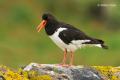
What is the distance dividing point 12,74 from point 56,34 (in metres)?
3.46

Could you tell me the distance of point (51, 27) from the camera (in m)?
16.6

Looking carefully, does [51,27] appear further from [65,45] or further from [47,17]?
[65,45]

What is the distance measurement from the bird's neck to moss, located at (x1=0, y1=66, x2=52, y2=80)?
303 cm

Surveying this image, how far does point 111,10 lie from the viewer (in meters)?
37.2

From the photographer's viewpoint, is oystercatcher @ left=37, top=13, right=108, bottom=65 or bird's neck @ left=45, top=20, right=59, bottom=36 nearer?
oystercatcher @ left=37, top=13, right=108, bottom=65

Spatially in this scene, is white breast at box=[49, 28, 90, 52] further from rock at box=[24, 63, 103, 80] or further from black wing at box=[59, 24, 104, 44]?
rock at box=[24, 63, 103, 80]

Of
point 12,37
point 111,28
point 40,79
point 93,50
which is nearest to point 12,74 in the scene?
point 40,79

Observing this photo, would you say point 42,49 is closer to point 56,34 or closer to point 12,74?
point 56,34

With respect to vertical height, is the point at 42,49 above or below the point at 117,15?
below

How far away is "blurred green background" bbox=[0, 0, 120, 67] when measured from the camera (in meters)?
29.3

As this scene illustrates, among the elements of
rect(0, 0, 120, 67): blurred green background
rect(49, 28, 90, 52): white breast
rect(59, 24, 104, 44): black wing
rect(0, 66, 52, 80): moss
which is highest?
rect(0, 0, 120, 67): blurred green background

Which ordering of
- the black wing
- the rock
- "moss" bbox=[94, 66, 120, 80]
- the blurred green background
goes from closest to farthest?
the rock → "moss" bbox=[94, 66, 120, 80] → the black wing → the blurred green background

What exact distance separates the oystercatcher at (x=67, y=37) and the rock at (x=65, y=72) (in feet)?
7.05

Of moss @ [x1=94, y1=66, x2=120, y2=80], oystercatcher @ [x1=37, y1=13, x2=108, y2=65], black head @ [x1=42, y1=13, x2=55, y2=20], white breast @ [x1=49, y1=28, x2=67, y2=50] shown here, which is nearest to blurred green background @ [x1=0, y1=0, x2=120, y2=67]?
black head @ [x1=42, y1=13, x2=55, y2=20]
